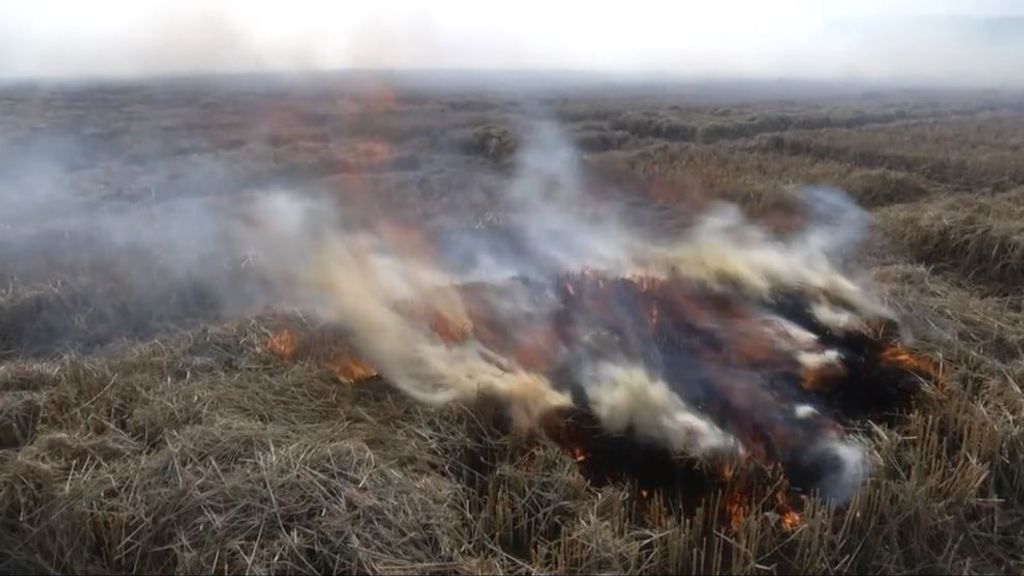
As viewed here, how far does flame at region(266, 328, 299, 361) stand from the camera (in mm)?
5105

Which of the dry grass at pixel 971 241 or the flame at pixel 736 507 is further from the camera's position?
the dry grass at pixel 971 241

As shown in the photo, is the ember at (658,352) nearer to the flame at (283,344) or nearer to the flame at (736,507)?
the flame at (736,507)

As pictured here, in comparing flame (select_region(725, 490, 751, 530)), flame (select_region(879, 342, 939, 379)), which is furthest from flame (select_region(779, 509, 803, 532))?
flame (select_region(879, 342, 939, 379))

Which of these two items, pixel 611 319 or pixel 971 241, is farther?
pixel 971 241

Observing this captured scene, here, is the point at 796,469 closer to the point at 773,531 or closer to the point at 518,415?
the point at 773,531

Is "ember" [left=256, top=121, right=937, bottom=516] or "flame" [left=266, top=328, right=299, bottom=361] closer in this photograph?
"ember" [left=256, top=121, right=937, bottom=516]

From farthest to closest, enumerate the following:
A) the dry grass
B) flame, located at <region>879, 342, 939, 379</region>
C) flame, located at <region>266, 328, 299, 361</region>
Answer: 1. the dry grass
2. flame, located at <region>266, 328, 299, 361</region>
3. flame, located at <region>879, 342, 939, 379</region>

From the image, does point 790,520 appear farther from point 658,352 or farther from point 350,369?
point 350,369

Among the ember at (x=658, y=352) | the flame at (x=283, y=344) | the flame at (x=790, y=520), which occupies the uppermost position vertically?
the ember at (x=658, y=352)

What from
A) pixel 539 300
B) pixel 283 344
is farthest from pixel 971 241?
pixel 283 344

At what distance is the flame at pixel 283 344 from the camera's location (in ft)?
16.8

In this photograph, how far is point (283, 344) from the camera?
5254 mm

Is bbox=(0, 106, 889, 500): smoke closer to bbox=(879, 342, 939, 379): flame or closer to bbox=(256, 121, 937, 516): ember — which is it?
bbox=(256, 121, 937, 516): ember

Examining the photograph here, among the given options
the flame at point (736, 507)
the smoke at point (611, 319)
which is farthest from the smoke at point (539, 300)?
the flame at point (736, 507)
